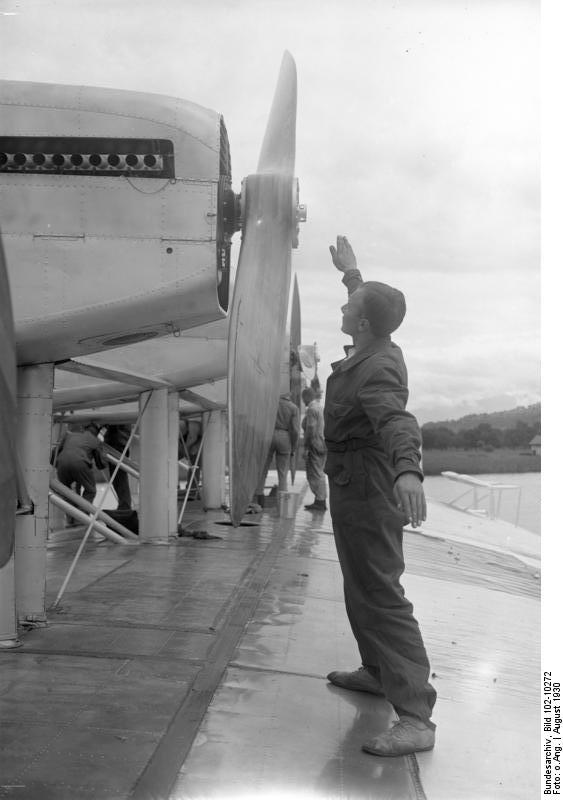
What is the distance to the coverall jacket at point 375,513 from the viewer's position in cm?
400

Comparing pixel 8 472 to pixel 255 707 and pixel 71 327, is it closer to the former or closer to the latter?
pixel 255 707

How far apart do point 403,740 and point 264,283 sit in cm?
301

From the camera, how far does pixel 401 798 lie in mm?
3424

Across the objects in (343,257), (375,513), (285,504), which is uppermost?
(343,257)

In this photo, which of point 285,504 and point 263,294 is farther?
point 285,504

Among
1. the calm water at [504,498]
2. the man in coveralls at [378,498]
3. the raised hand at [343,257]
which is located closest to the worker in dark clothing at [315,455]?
the calm water at [504,498]

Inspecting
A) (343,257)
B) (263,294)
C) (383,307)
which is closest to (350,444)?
Answer: (383,307)

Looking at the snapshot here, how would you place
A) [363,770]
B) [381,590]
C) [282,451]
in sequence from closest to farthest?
[363,770]
[381,590]
[282,451]

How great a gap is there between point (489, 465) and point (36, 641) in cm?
1293

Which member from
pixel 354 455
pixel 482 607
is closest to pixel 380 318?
pixel 354 455

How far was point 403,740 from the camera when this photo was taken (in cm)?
383

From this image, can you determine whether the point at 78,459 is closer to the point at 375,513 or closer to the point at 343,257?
the point at 343,257

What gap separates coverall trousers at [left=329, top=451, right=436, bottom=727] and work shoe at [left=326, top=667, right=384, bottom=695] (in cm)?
39

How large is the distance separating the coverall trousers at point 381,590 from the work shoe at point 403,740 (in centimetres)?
5
